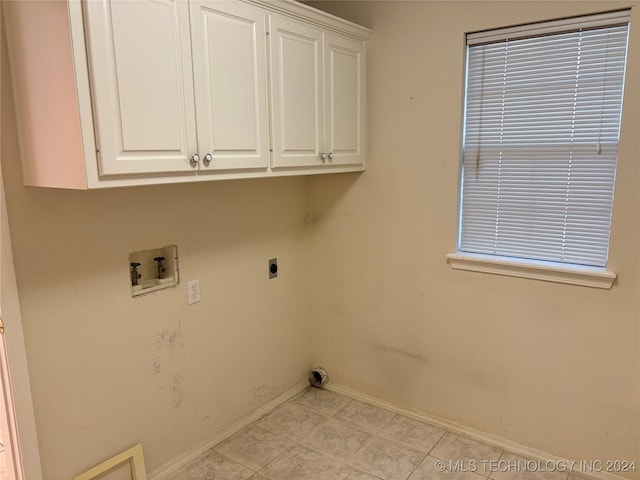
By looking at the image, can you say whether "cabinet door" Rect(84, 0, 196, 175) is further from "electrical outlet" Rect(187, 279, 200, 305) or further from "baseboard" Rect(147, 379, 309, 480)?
"baseboard" Rect(147, 379, 309, 480)

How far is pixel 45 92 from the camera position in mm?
1523

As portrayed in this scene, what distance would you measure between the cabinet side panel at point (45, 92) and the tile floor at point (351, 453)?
5.21ft

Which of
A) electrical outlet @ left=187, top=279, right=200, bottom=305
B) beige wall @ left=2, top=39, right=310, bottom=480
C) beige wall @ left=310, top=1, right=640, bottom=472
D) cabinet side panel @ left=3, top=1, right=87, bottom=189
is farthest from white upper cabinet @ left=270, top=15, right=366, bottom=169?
cabinet side panel @ left=3, top=1, right=87, bottom=189

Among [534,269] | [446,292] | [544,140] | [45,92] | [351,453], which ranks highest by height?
[45,92]

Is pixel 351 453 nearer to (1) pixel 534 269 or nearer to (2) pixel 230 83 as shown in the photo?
(1) pixel 534 269

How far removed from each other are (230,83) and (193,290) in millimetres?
1034

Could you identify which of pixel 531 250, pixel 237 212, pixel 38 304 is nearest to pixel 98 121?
pixel 38 304

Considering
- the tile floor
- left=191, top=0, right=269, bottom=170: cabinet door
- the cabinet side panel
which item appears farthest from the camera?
the tile floor

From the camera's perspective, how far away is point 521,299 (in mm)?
2355

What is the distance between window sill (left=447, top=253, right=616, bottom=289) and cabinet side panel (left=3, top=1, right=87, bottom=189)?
6.03ft

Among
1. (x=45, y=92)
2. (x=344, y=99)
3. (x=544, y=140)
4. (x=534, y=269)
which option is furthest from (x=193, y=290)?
(x=544, y=140)

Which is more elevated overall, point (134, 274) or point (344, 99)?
point (344, 99)

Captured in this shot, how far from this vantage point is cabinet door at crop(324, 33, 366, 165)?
2428mm

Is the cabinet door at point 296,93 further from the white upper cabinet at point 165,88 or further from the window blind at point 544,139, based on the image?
the window blind at point 544,139
